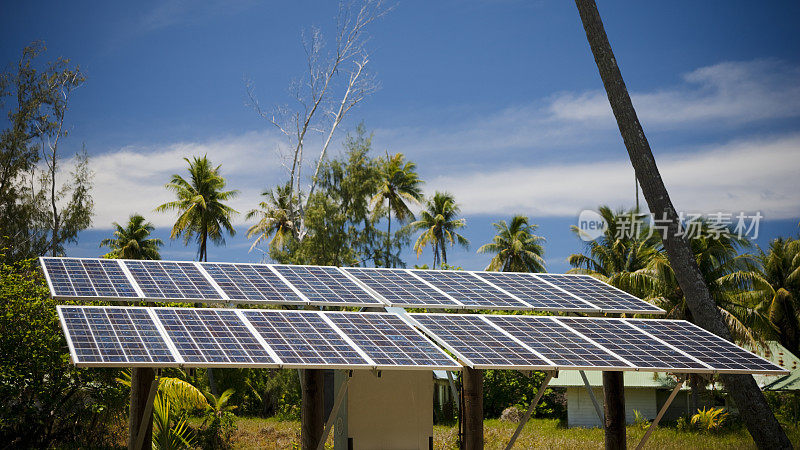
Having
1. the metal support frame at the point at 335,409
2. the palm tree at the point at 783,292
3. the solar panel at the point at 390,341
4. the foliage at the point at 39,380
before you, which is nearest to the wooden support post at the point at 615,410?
the solar panel at the point at 390,341


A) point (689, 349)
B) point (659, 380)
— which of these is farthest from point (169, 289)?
point (659, 380)

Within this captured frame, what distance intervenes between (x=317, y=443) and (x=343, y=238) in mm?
30926

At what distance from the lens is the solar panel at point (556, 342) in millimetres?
11188

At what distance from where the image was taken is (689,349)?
1263 cm

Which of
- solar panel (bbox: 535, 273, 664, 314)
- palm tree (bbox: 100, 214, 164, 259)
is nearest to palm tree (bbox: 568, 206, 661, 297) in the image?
solar panel (bbox: 535, 273, 664, 314)

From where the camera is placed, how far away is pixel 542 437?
97.4ft

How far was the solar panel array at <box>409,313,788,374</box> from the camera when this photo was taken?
1112 cm

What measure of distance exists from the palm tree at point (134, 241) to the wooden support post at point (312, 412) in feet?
151

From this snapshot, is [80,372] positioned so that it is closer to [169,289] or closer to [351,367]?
[169,289]

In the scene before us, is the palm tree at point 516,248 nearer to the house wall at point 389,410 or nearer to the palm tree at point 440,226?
the palm tree at point 440,226

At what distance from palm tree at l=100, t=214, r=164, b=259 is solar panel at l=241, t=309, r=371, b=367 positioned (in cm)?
4628

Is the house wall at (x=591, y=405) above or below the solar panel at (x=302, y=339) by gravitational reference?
below

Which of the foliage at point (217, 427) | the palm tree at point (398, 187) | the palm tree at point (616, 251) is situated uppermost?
the palm tree at point (398, 187)

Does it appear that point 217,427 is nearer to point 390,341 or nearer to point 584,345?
point 390,341
